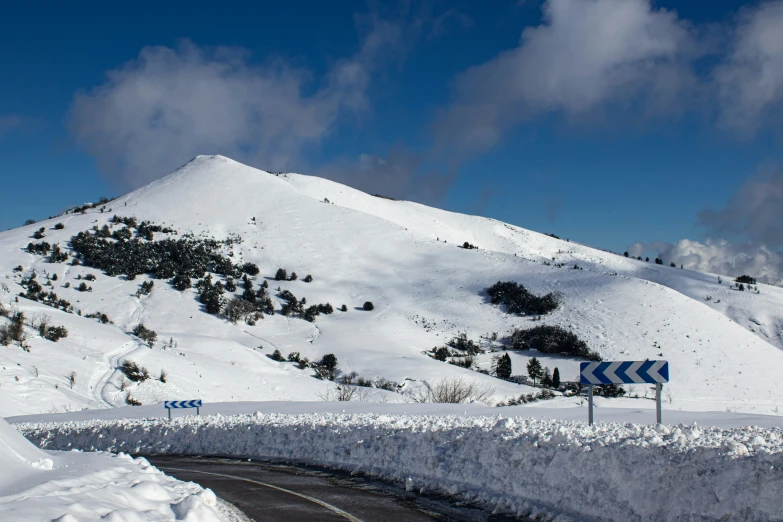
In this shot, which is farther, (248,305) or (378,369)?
(248,305)

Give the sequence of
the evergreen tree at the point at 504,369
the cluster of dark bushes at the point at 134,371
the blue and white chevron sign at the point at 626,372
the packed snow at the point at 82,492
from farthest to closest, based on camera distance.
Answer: the evergreen tree at the point at 504,369, the cluster of dark bushes at the point at 134,371, the blue and white chevron sign at the point at 626,372, the packed snow at the point at 82,492

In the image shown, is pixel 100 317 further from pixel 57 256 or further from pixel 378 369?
pixel 378 369

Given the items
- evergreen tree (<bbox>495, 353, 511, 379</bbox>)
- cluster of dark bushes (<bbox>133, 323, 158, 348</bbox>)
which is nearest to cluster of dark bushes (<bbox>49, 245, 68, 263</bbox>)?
cluster of dark bushes (<bbox>133, 323, 158, 348</bbox>)

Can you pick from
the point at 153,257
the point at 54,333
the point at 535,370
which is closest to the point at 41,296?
the point at 153,257

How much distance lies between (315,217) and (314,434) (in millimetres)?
67743

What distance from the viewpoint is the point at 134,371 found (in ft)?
113

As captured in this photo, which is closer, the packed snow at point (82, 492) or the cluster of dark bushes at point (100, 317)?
the packed snow at point (82, 492)

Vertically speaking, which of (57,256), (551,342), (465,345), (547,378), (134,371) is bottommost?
(134,371)

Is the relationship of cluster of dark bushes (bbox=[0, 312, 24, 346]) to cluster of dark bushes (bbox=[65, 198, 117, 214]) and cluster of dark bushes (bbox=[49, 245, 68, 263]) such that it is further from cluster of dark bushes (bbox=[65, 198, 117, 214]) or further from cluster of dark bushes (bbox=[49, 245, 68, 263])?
cluster of dark bushes (bbox=[65, 198, 117, 214])

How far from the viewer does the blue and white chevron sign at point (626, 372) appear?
→ 10992 millimetres

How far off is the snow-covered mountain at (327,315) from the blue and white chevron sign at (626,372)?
60.1ft

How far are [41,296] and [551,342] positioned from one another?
4178cm

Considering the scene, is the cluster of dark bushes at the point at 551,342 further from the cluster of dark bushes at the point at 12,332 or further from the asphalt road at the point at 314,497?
the asphalt road at the point at 314,497

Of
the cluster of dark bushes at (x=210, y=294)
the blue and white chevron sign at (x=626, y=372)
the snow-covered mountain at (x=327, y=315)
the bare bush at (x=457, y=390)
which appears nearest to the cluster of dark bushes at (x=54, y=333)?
the snow-covered mountain at (x=327, y=315)
